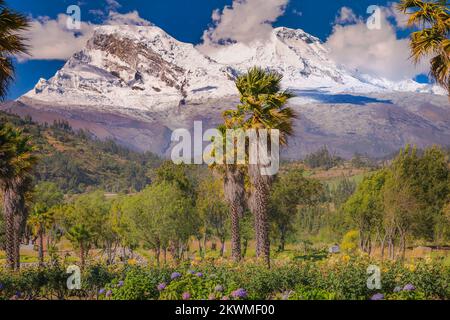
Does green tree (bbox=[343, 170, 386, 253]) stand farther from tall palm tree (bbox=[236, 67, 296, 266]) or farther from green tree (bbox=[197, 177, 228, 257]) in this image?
tall palm tree (bbox=[236, 67, 296, 266])

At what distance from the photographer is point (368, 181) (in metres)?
59.1

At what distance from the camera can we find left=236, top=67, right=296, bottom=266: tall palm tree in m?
23.9

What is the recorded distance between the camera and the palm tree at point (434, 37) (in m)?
15.2

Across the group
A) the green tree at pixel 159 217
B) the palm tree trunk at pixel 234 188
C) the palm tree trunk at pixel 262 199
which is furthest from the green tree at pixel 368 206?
the palm tree trunk at pixel 262 199

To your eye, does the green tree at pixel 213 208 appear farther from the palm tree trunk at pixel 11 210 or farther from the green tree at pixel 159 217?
the palm tree trunk at pixel 11 210

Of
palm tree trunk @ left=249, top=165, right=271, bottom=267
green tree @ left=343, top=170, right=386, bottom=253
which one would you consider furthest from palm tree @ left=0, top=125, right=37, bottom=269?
green tree @ left=343, top=170, right=386, bottom=253

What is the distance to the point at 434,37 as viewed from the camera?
1548 centimetres

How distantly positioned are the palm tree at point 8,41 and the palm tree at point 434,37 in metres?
11.6

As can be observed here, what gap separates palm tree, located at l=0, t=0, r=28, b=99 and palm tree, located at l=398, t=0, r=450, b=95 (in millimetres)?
11594

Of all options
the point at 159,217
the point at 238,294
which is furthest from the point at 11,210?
the point at 238,294

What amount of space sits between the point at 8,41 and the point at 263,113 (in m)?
11.9

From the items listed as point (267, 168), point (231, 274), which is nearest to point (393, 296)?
point (231, 274)

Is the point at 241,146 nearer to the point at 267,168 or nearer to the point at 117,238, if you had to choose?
the point at 267,168

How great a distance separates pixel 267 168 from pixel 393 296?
38.4 feet
